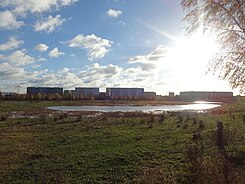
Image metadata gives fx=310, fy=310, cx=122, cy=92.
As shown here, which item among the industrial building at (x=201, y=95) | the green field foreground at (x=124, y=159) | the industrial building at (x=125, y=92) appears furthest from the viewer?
the industrial building at (x=125, y=92)

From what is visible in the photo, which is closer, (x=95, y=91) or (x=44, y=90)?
(x=44, y=90)

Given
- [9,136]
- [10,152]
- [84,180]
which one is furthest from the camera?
[9,136]

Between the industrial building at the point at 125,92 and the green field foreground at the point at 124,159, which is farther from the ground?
the industrial building at the point at 125,92

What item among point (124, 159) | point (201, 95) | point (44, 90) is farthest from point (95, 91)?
point (124, 159)

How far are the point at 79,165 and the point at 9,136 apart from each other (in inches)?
402

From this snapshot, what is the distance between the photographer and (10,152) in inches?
624

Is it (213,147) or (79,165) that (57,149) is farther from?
(213,147)

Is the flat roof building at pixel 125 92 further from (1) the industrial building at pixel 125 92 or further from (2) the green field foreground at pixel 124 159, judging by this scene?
(2) the green field foreground at pixel 124 159

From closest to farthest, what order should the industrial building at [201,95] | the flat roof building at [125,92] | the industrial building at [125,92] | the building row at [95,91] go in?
the industrial building at [201,95], the building row at [95,91], the industrial building at [125,92], the flat roof building at [125,92]

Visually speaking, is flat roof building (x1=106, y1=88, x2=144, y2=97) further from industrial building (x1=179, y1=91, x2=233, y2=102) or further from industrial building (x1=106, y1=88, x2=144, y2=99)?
industrial building (x1=179, y1=91, x2=233, y2=102)

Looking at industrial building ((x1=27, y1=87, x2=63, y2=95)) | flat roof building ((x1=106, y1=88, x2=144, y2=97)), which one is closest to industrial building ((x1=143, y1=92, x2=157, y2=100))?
flat roof building ((x1=106, y1=88, x2=144, y2=97))

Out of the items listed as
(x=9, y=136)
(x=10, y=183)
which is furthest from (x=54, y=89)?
(x=10, y=183)

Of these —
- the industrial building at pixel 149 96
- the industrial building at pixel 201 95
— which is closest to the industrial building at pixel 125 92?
the industrial building at pixel 149 96

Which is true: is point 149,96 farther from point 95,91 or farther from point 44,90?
point 44,90
